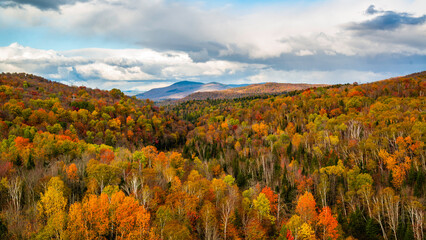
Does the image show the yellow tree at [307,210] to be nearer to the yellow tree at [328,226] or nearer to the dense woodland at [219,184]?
the dense woodland at [219,184]

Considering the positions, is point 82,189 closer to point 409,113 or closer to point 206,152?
point 206,152

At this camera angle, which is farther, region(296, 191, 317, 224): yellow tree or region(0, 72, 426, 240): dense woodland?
region(296, 191, 317, 224): yellow tree

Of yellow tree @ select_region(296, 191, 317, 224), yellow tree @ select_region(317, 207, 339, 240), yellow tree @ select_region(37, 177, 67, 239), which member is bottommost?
yellow tree @ select_region(317, 207, 339, 240)

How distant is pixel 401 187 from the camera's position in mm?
64750

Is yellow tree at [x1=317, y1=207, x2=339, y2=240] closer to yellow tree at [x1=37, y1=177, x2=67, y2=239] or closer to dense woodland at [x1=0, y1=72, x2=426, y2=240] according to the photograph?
dense woodland at [x1=0, y1=72, x2=426, y2=240]

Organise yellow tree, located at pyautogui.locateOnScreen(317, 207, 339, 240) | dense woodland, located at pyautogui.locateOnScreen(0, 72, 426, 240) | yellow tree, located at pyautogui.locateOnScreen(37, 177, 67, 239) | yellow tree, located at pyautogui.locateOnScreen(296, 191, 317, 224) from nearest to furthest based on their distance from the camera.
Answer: yellow tree, located at pyautogui.locateOnScreen(37, 177, 67, 239) < dense woodland, located at pyautogui.locateOnScreen(0, 72, 426, 240) < yellow tree, located at pyautogui.locateOnScreen(317, 207, 339, 240) < yellow tree, located at pyautogui.locateOnScreen(296, 191, 317, 224)

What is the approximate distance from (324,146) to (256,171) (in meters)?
29.6

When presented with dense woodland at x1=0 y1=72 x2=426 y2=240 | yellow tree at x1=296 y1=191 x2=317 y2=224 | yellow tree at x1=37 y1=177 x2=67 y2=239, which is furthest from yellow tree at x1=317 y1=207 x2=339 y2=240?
yellow tree at x1=37 y1=177 x2=67 y2=239

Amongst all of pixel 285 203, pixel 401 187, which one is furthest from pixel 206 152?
pixel 401 187

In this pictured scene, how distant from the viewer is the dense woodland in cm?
3959

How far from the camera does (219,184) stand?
2552 inches

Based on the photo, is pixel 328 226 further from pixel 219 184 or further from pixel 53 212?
pixel 53 212

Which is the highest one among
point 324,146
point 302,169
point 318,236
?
point 324,146

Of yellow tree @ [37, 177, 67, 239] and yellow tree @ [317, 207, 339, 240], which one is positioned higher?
yellow tree @ [37, 177, 67, 239]
